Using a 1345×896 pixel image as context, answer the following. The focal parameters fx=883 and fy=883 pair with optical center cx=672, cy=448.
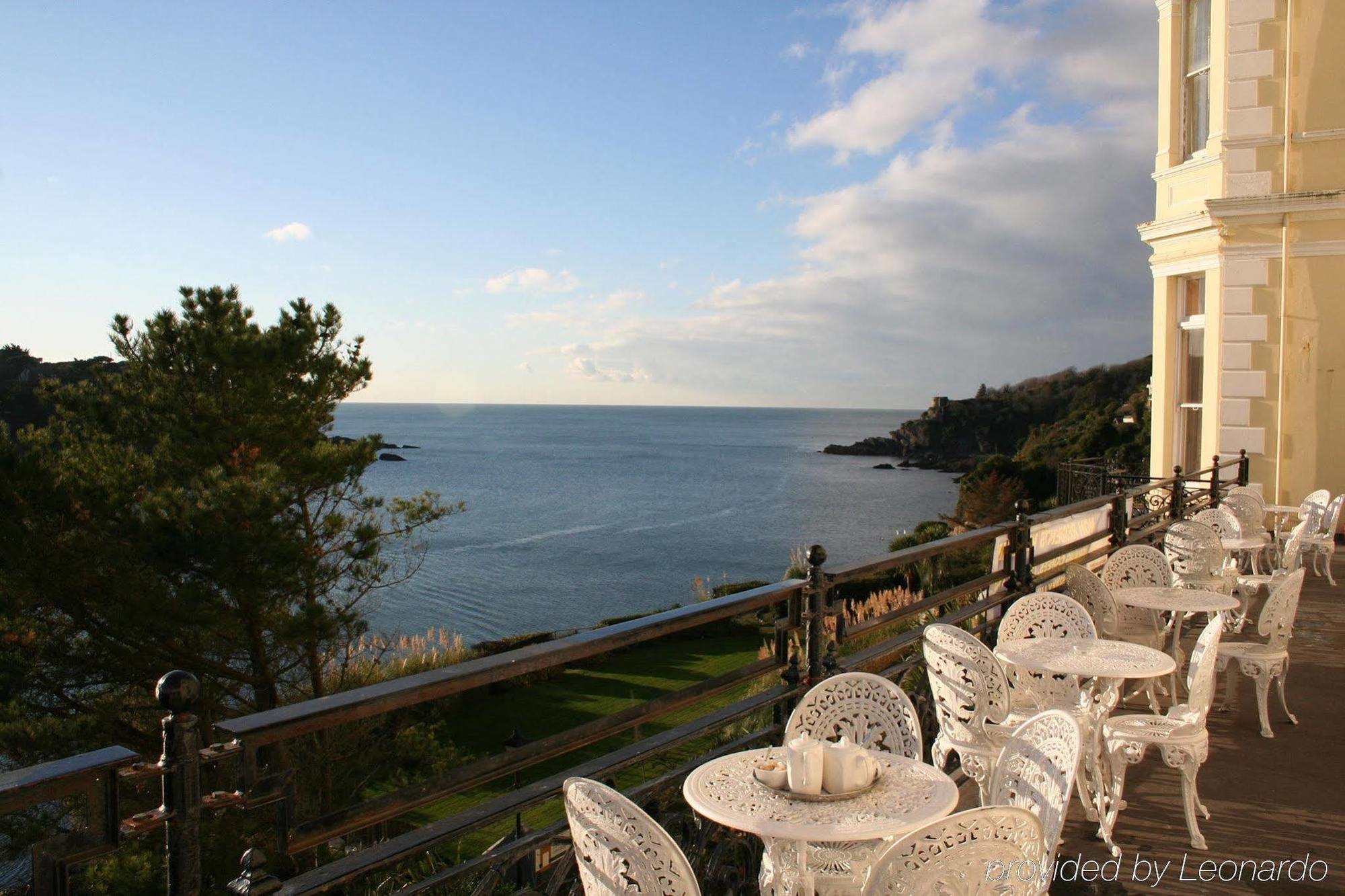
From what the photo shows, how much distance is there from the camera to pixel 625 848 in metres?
2.11

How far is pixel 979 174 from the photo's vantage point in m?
23.1

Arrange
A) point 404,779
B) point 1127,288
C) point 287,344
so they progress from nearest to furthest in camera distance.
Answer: point 404,779, point 287,344, point 1127,288

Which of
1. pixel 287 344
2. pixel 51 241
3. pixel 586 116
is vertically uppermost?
pixel 586 116

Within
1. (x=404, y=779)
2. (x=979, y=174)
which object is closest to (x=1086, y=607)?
(x=404, y=779)

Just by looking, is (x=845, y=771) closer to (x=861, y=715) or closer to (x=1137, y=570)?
(x=861, y=715)

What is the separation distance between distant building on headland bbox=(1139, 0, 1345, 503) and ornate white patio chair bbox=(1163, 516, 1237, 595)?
452cm

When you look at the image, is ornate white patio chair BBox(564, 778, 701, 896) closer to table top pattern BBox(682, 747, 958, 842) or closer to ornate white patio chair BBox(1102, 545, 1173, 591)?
table top pattern BBox(682, 747, 958, 842)

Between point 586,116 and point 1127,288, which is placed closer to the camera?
point 586,116

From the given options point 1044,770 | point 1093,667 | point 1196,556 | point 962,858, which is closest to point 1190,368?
point 1196,556

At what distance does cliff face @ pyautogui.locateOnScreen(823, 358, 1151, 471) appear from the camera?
2199 inches

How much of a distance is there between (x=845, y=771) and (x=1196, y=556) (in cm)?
654

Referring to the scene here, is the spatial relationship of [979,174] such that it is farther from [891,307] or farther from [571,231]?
[891,307]

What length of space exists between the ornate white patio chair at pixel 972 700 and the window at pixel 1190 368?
416 inches

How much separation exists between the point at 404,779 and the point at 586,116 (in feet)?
64.4
